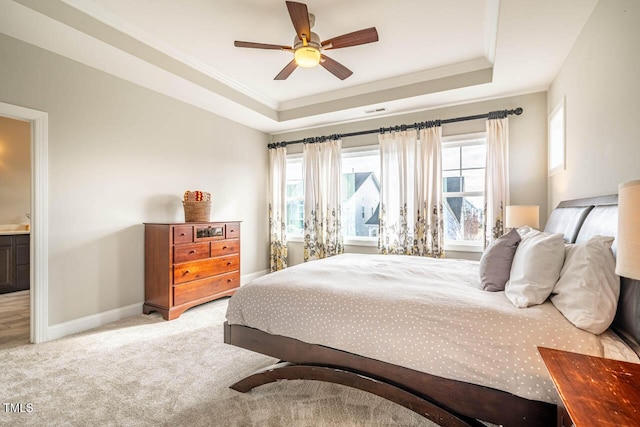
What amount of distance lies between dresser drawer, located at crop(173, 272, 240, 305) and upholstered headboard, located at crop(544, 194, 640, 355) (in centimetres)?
354

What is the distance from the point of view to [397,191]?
14.0ft

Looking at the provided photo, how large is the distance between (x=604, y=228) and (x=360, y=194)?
3.31m

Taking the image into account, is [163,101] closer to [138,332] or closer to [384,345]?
[138,332]

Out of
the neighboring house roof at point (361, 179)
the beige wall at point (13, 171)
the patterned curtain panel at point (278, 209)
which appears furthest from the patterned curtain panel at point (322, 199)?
the beige wall at point (13, 171)

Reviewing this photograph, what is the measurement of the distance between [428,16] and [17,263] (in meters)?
6.29

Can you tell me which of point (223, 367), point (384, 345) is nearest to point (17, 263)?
point (223, 367)

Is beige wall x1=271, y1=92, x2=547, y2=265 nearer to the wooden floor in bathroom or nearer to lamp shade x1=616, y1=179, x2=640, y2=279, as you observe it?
lamp shade x1=616, y1=179, x2=640, y2=279

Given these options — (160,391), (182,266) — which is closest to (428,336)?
(160,391)

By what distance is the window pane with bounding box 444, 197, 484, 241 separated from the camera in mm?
3865

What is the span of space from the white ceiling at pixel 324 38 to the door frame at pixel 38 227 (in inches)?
29.8

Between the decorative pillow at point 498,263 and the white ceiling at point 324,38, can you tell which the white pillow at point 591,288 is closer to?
the decorative pillow at point 498,263

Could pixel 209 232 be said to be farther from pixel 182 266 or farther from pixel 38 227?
pixel 38 227

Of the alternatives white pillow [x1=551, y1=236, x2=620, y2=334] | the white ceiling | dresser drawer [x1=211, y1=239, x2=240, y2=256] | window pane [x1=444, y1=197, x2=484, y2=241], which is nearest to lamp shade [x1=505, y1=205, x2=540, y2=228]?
window pane [x1=444, y1=197, x2=484, y2=241]

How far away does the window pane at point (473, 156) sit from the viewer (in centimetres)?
385
